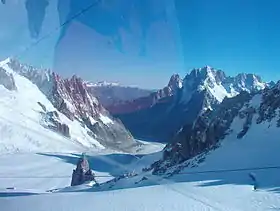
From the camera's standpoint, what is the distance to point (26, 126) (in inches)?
5846

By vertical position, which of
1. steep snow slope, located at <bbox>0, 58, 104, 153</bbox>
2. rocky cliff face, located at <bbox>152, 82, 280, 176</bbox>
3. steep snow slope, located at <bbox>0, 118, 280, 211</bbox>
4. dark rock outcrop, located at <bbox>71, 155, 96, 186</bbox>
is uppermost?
steep snow slope, located at <bbox>0, 58, 104, 153</bbox>

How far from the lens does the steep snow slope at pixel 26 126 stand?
429ft

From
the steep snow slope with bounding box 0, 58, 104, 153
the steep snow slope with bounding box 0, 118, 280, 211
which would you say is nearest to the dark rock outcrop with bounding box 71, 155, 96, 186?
the steep snow slope with bounding box 0, 118, 280, 211

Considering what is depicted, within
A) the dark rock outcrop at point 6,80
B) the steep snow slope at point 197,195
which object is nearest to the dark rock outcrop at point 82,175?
the steep snow slope at point 197,195

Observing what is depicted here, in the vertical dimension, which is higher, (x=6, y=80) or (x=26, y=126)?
(x=6, y=80)

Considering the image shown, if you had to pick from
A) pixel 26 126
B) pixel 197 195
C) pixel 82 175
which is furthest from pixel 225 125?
pixel 26 126

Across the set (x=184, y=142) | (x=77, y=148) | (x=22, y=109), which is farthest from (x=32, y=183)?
Result: (x=22, y=109)

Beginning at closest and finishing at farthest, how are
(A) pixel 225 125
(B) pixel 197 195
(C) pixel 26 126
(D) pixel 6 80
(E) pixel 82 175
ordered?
(B) pixel 197 195 < (A) pixel 225 125 < (E) pixel 82 175 < (C) pixel 26 126 < (D) pixel 6 80

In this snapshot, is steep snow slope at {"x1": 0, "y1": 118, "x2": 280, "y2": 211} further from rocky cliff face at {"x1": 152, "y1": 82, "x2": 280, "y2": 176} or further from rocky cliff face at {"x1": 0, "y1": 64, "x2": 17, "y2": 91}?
rocky cliff face at {"x1": 0, "y1": 64, "x2": 17, "y2": 91}

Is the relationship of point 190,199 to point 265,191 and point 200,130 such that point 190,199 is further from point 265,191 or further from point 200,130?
point 200,130

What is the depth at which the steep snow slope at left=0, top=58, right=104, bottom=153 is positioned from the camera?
5153 inches

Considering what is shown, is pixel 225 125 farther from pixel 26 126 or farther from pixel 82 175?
pixel 26 126

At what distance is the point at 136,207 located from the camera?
1720 centimetres

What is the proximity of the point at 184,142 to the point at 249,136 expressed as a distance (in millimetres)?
19049
